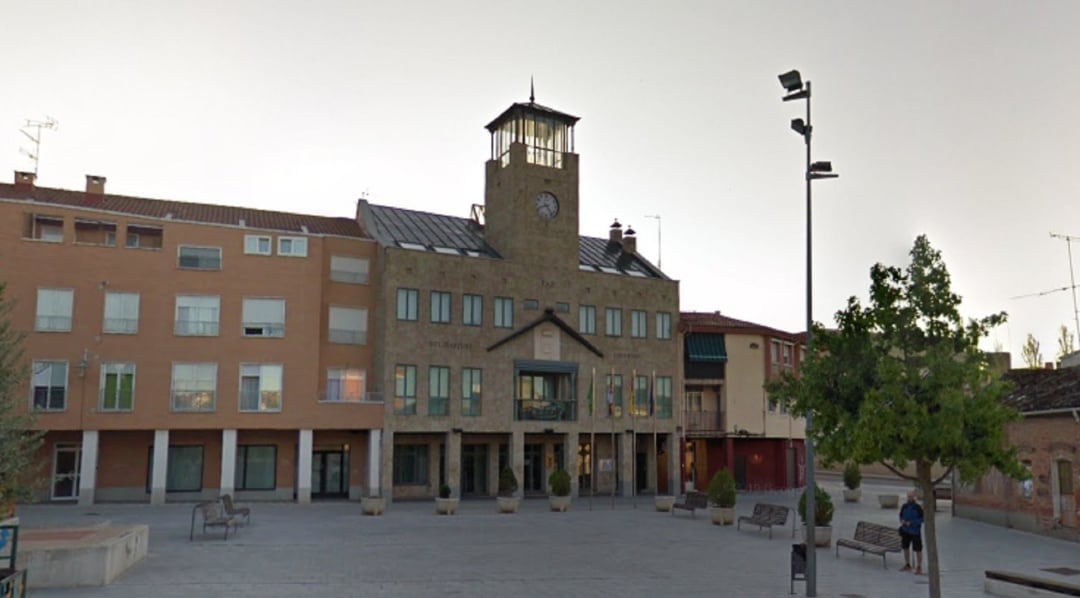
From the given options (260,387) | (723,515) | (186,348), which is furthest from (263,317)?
(723,515)

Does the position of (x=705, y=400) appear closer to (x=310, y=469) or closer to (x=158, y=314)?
(x=310, y=469)

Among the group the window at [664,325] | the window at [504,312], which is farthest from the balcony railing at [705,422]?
the window at [504,312]

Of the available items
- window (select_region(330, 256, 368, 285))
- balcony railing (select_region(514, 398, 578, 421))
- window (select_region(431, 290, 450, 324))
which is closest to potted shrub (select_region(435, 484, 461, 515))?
balcony railing (select_region(514, 398, 578, 421))

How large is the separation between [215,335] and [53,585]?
897 inches

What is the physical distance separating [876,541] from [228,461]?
26765 mm

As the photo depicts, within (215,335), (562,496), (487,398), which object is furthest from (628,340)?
(215,335)

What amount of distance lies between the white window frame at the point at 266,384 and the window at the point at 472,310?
29.8 feet

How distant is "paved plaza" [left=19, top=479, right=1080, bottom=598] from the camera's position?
56.4 feet

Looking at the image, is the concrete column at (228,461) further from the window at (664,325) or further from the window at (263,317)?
the window at (664,325)

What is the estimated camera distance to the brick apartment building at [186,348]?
117 ft

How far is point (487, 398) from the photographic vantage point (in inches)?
1687

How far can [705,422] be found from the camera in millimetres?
50031

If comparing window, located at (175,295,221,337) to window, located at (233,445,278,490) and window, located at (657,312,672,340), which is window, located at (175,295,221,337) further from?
window, located at (657,312,672,340)

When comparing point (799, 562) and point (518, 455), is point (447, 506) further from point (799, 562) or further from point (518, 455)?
point (799, 562)
